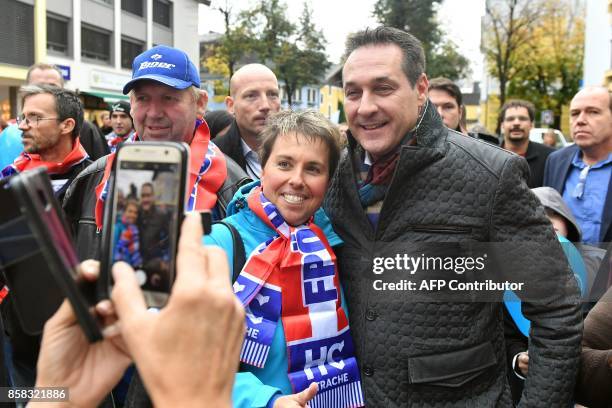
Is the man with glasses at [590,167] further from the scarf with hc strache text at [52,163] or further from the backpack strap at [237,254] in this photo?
the scarf with hc strache text at [52,163]

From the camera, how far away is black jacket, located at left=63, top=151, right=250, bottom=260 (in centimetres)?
291

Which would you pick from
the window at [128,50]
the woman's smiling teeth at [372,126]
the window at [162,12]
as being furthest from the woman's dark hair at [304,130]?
the window at [162,12]

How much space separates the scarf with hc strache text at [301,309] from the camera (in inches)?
84.3

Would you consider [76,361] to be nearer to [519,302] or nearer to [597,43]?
[519,302]

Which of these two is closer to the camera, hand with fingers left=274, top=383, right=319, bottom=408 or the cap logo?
hand with fingers left=274, top=383, right=319, bottom=408

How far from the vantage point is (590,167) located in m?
4.74

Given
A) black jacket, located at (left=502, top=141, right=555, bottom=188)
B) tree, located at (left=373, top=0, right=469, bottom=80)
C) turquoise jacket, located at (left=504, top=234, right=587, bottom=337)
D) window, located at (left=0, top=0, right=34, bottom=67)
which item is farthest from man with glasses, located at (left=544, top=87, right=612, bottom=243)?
tree, located at (left=373, top=0, right=469, bottom=80)

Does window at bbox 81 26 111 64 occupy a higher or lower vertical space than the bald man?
higher

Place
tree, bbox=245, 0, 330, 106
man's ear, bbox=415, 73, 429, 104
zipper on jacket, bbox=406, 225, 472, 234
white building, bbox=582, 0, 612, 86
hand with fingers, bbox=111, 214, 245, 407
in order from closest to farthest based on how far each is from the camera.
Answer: hand with fingers, bbox=111, 214, 245, 407
zipper on jacket, bbox=406, 225, 472, 234
man's ear, bbox=415, 73, 429, 104
white building, bbox=582, 0, 612, 86
tree, bbox=245, 0, 330, 106

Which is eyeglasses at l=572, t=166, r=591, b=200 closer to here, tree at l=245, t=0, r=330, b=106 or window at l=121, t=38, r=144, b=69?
tree at l=245, t=0, r=330, b=106

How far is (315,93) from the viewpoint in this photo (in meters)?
68.9

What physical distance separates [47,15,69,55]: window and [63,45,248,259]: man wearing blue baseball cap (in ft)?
86.9

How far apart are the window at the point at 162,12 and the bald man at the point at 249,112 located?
108ft

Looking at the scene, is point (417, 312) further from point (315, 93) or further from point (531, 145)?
point (315, 93)
